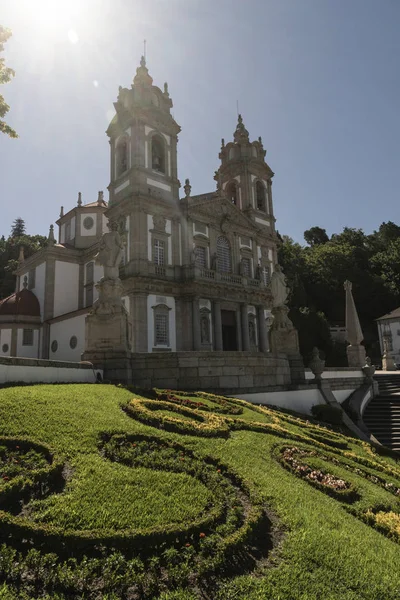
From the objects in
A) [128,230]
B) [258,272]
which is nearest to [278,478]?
[128,230]

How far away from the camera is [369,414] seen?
1778 cm

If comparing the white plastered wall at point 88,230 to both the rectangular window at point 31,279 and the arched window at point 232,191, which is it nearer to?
the rectangular window at point 31,279

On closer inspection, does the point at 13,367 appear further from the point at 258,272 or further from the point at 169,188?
the point at 258,272

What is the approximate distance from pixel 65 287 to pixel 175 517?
32693mm

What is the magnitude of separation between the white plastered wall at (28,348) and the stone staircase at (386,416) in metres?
25.5

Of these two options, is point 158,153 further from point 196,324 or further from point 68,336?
point 68,336

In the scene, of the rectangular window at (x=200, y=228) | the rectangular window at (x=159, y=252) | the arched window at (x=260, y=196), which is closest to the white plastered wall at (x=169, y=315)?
the rectangular window at (x=159, y=252)

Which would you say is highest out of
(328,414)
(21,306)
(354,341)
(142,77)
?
(142,77)

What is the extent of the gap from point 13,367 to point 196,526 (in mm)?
7222

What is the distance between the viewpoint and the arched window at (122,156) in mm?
32562

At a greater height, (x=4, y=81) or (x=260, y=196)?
(x=260, y=196)

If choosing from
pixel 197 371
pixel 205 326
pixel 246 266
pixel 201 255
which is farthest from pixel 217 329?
pixel 197 371

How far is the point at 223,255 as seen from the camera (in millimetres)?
33719

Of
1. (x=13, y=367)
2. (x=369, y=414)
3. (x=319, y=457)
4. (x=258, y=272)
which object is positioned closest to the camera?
(x=319, y=457)
